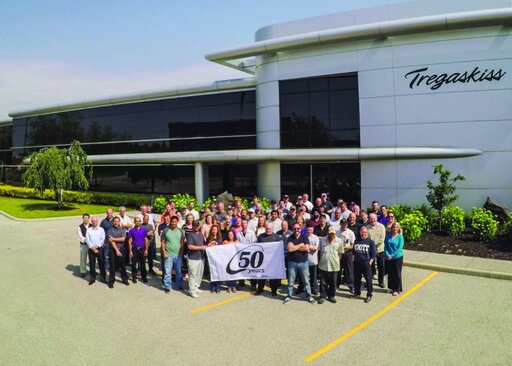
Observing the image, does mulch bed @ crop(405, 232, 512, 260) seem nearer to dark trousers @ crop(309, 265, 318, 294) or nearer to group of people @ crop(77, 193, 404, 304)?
group of people @ crop(77, 193, 404, 304)

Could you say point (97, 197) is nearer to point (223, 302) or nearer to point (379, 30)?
point (379, 30)

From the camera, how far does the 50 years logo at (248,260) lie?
31.4 ft

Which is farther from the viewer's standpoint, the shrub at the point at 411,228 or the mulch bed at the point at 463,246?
the shrub at the point at 411,228

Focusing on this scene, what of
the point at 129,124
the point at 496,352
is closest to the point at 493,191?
the point at 496,352

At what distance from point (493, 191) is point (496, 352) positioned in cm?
1292

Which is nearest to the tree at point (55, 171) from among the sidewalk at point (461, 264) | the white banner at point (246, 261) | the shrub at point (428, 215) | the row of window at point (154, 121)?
the row of window at point (154, 121)

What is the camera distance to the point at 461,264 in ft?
37.8

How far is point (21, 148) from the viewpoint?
125ft

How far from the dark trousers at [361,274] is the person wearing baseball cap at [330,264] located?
17.9 inches

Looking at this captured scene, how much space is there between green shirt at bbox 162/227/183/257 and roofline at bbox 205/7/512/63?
13.1 m

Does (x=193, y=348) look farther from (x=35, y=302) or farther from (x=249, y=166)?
(x=249, y=166)

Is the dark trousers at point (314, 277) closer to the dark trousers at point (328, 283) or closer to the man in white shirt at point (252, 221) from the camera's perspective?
the dark trousers at point (328, 283)

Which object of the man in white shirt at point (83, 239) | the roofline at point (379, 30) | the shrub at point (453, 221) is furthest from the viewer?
the roofline at point (379, 30)

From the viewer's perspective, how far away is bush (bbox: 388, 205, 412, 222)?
15.9 metres
